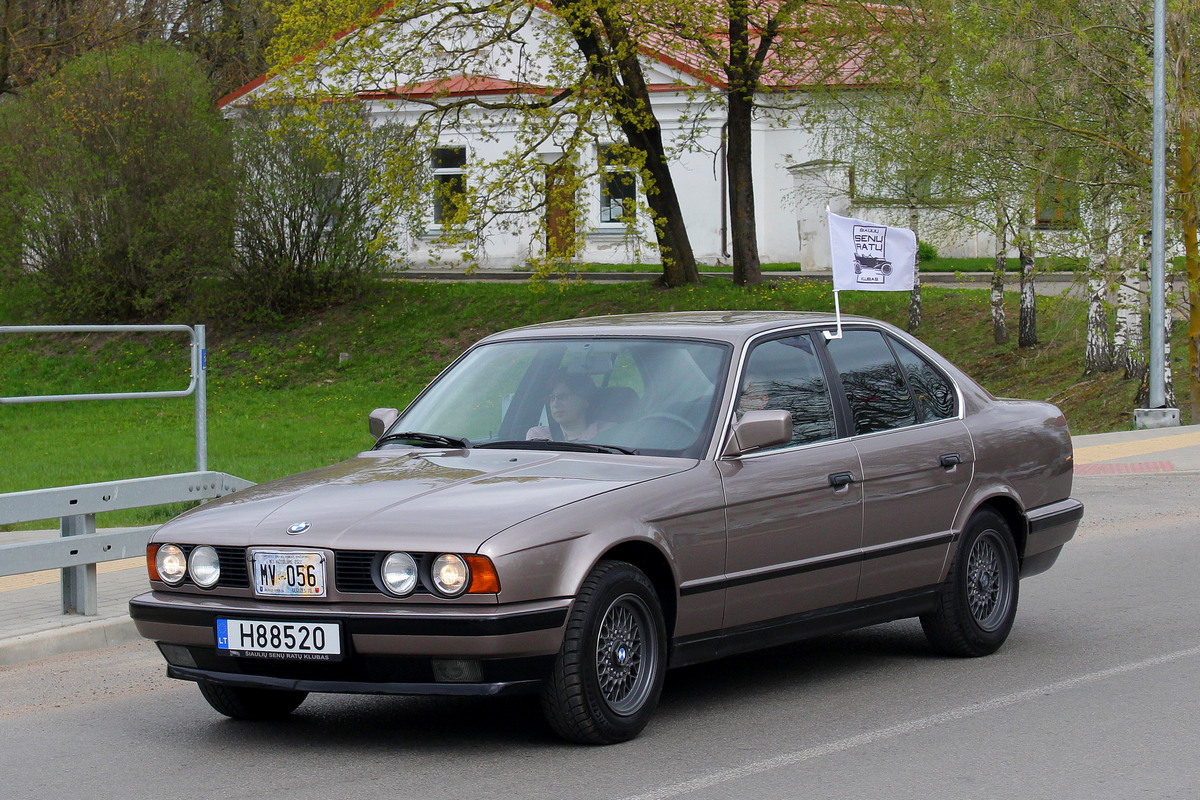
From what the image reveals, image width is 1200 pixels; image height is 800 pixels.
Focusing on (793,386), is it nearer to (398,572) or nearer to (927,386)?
(927,386)

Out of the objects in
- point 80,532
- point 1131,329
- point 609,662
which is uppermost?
point 1131,329

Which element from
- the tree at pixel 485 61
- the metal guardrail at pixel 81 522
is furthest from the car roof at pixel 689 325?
the tree at pixel 485 61

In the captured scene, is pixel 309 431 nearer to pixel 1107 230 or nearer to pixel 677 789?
pixel 1107 230

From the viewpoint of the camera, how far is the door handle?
6.44m

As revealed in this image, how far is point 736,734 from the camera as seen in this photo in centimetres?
582

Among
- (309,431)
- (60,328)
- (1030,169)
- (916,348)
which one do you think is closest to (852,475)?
(916,348)

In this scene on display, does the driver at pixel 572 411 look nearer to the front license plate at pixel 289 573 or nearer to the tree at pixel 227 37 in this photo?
the front license plate at pixel 289 573

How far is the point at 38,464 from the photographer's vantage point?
18.6m

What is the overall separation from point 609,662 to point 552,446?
1.12 meters

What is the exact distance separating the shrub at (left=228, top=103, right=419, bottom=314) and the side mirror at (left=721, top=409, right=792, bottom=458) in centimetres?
2315

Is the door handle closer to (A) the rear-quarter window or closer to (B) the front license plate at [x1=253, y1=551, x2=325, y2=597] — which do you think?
(A) the rear-quarter window

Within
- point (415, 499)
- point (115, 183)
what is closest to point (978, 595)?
point (415, 499)

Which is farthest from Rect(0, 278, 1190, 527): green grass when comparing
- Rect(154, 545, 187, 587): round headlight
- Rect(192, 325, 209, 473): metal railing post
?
Rect(154, 545, 187, 587): round headlight

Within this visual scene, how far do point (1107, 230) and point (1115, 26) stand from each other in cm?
288
